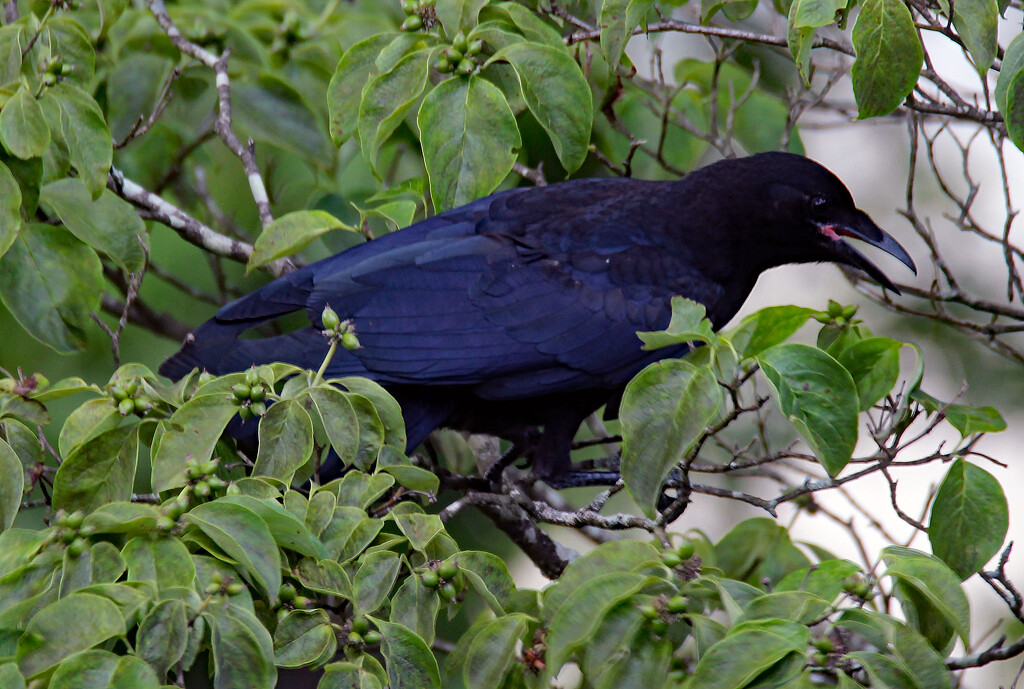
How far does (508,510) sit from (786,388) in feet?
4.98

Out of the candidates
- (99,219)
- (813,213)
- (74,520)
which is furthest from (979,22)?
(99,219)

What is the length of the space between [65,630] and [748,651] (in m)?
1.01

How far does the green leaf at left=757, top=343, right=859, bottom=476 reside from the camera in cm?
177

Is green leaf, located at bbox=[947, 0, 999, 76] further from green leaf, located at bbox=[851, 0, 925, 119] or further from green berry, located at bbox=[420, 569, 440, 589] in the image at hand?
green berry, located at bbox=[420, 569, 440, 589]

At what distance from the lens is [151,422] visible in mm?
2029

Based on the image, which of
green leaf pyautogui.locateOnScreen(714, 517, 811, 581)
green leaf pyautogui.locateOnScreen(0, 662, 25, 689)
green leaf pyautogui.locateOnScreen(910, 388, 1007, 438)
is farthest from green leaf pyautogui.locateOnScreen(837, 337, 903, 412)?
green leaf pyautogui.locateOnScreen(0, 662, 25, 689)

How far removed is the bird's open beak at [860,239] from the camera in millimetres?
2857

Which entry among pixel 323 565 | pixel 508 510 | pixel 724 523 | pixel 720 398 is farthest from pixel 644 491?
pixel 724 523

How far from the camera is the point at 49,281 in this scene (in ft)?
7.98

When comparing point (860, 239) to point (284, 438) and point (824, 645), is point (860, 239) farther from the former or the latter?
point (284, 438)

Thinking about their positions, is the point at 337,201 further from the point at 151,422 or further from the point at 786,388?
the point at 786,388

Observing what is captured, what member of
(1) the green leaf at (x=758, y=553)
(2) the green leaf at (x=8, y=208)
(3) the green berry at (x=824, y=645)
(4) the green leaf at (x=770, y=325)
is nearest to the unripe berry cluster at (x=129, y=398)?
(2) the green leaf at (x=8, y=208)

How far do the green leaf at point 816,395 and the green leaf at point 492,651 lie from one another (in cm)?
A: 59

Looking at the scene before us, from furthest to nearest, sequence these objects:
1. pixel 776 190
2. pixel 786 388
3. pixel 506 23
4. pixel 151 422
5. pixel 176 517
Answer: pixel 776 190
pixel 506 23
pixel 151 422
pixel 786 388
pixel 176 517
